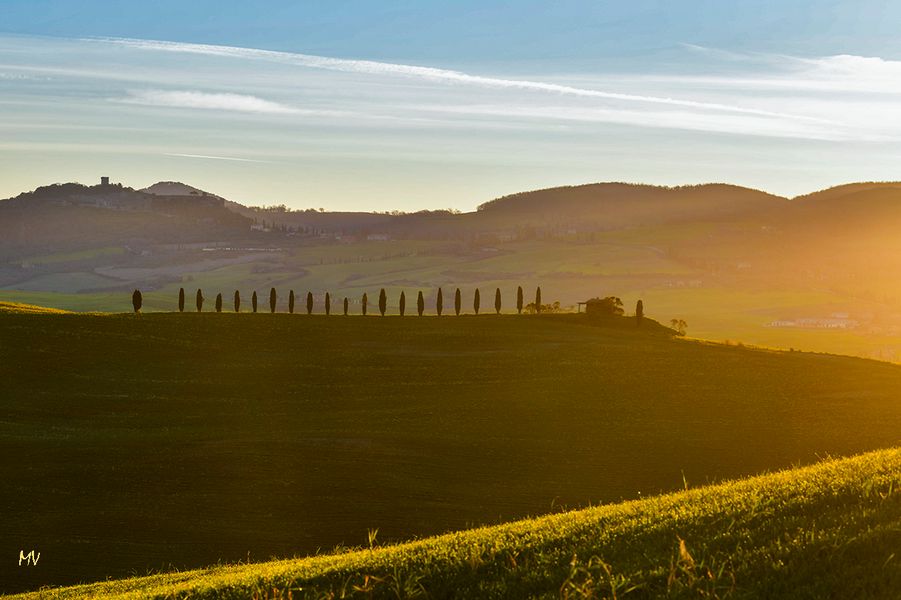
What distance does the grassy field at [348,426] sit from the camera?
40.2 meters

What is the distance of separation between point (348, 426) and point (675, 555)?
4245 centimetres

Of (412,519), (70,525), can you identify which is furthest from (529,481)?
(70,525)

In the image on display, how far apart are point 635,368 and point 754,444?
69.4ft

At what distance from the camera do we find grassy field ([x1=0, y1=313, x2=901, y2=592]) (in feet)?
132

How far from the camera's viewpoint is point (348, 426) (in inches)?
2162

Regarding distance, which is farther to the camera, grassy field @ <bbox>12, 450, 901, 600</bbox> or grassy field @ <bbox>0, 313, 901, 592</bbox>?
grassy field @ <bbox>0, 313, 901, 592</bbox>

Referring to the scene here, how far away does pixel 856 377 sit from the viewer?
74750 millimetres

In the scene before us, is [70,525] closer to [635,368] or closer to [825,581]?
[825,581]

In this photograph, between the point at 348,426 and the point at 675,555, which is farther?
the point at 348,426

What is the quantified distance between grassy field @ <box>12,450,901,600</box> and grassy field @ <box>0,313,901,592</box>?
17.3 meters

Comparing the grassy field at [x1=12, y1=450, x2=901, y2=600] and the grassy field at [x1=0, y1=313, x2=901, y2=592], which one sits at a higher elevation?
the grassy field at [x1=12, y1=450, x2=901, y2=600]

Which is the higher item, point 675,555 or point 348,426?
point 675,555

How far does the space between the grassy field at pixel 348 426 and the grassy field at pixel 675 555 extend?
17.3m

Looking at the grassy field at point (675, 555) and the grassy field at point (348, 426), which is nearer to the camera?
the grassy field at point (675, 555)
